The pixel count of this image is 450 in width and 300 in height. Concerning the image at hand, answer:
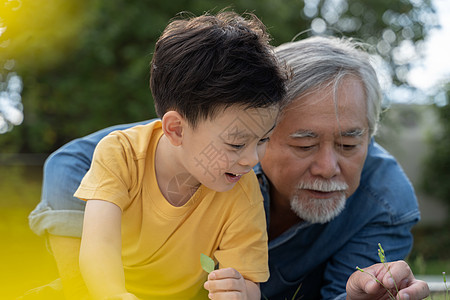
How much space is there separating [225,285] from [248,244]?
11.9 inches

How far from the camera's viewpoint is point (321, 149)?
93.7 inches

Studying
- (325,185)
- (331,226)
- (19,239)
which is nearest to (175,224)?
(325,185)

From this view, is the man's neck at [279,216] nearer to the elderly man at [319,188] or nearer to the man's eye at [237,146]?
the elderly man at [319,188]

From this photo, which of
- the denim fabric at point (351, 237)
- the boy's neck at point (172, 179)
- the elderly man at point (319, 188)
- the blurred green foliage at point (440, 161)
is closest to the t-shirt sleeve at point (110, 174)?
the boy's neck at point (172, 179)

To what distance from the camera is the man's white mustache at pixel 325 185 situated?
2.42 m

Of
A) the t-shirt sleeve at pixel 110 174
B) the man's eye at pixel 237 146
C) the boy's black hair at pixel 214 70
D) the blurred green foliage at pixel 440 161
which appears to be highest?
the boy's black hair at pixel 214 70

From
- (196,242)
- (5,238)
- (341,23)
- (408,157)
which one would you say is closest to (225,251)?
(196,242)

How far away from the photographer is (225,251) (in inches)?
81.3

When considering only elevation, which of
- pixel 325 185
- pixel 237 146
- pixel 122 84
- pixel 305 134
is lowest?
pixel 122 84

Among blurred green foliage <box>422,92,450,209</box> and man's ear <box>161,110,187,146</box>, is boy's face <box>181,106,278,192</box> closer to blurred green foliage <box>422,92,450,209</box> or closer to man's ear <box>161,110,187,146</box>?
man's ear <box>161,110,187,146</box>

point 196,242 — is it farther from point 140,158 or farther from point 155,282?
point 140,158

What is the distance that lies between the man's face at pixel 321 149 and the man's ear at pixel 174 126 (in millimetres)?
635

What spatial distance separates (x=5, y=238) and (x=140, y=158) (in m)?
3.64

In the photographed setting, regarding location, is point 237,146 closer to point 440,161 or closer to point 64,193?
point 64,193
